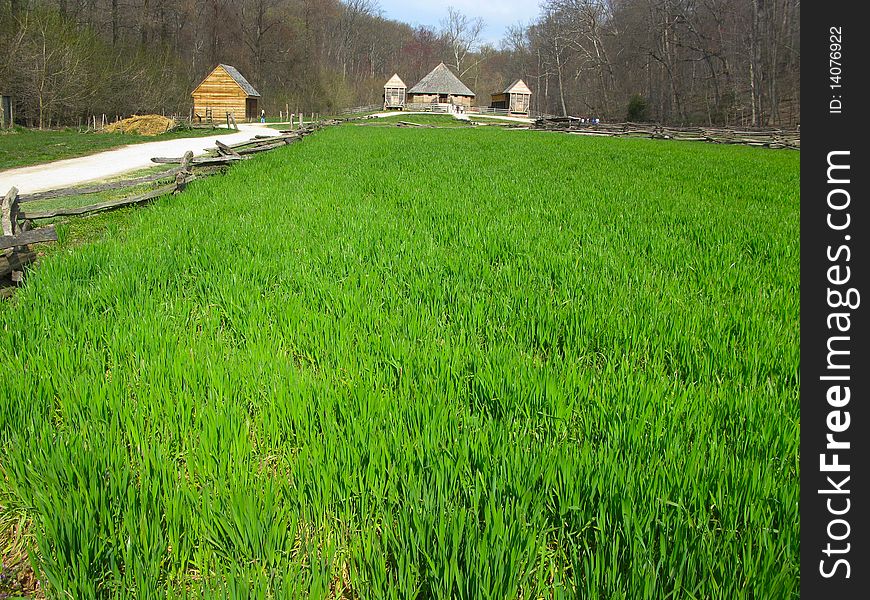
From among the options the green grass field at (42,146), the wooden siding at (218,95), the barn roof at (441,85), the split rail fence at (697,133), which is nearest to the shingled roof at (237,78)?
the wooden siding at (218,95)

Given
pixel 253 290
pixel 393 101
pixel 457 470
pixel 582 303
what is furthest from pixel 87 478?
pixel 393 101

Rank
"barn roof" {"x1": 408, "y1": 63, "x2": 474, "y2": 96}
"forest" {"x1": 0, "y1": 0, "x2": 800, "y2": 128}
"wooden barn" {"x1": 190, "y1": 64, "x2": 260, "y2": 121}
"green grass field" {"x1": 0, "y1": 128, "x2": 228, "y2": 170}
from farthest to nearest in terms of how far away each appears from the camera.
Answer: "barn roof" {"x1": 408, "y1": 63, "x2": 474, "y2": 96}
"wooden barn" {"x1": 190, "y1": 64, "x2": 260, "y2": 121}
"forest" {"x1": 0, "y1": 0, "x2": 800, "y2": 128}
"green grass field" {"x1": 0, "y1": 128, "x2": 228, "y2": 170}

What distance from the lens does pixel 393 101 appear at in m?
89.0

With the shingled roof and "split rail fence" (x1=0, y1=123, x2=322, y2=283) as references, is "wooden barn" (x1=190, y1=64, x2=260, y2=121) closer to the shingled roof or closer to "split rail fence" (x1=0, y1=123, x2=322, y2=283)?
the shingled roof

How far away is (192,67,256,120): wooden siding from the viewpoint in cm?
5375

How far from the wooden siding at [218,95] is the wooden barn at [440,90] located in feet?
120

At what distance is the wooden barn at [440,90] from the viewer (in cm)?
8488

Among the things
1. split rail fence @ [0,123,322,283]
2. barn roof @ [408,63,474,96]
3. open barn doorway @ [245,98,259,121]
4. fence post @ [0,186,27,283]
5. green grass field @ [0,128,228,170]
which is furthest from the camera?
barn roof @ [408,63,474,96]

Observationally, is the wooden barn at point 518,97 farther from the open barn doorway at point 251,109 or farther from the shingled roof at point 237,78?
the shingled roof at point 237,78

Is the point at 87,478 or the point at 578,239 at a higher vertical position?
the point at 578,239

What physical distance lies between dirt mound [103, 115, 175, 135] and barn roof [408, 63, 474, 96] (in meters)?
54.7

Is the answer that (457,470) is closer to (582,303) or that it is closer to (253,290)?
(582,303)

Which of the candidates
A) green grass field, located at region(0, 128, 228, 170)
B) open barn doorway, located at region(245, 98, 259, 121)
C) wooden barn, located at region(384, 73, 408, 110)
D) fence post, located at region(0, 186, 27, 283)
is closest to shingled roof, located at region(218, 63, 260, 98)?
open barn doorway, located at region(245, 98, 259, 121)

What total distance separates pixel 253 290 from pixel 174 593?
3.22 m
